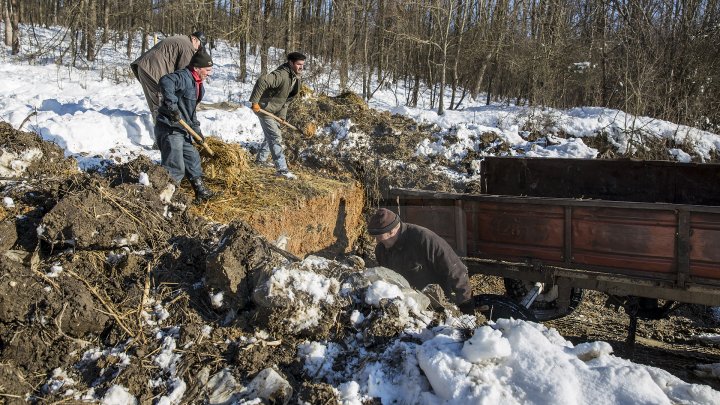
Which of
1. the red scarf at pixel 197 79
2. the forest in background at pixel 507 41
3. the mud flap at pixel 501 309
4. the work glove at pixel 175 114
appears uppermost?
the forest in background at pixel 507 41

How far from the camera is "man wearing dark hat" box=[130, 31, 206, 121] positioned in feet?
24.4

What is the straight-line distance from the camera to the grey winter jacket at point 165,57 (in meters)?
7.44

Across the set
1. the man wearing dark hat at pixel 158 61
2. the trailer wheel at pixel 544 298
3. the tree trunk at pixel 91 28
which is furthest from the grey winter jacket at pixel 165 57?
the tree trunk at pixel 91 28

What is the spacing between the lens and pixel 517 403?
105 inches

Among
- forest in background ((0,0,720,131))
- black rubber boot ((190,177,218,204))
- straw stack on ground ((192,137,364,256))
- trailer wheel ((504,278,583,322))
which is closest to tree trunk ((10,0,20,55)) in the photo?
forest in background ((0,0,720,131))

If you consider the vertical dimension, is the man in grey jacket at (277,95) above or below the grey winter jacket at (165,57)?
below

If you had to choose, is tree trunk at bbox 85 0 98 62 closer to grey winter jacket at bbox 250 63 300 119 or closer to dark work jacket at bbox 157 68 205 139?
grey winter jacket at bbox 250 63 300 119

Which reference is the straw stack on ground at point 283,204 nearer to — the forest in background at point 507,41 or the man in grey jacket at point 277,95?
the man in grey jacket at point 277,95

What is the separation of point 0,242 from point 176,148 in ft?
7.30

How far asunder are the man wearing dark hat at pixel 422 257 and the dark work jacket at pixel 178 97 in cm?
256

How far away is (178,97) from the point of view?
587 centimetres

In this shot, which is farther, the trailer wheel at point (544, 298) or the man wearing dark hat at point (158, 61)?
the man wearing dark hat at point (158, 61)

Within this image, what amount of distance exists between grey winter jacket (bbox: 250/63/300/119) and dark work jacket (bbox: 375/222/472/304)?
3.55 metres

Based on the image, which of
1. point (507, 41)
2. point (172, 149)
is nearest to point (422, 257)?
point (172, 149)
